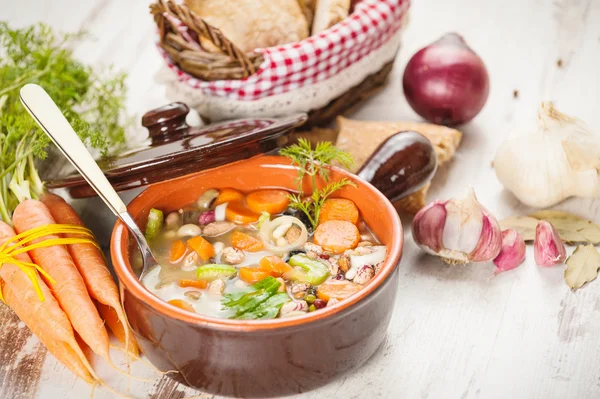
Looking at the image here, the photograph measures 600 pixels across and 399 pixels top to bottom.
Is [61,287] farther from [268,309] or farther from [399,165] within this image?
[399,165]

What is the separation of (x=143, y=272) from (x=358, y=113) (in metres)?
1.55

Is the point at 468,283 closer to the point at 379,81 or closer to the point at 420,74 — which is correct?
the point at 420,74

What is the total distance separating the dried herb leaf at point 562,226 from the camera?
8.82 ft

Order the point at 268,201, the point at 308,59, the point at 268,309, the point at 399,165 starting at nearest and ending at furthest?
the point at 268,309, the point at 268,201, the point at 399,165, the point at 308,59

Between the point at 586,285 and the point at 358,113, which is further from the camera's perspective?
the point at 358,113

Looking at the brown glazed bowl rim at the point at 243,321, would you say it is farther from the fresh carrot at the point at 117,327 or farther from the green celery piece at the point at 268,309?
the fresh carrot at the point at 117,327

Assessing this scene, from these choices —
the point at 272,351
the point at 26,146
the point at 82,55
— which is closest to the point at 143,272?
the point at 272,351

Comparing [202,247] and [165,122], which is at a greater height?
[165,122]

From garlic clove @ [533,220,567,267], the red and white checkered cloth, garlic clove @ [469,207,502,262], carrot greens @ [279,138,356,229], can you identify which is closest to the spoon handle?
carrot greens @ [279,138,356,229]

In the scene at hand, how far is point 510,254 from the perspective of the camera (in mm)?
2568

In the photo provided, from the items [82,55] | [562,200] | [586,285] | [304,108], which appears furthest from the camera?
[82,55]

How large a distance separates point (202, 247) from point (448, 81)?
1378 mm

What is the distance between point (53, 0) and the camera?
456 cm

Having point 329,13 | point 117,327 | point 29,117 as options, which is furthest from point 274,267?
point 329,13
